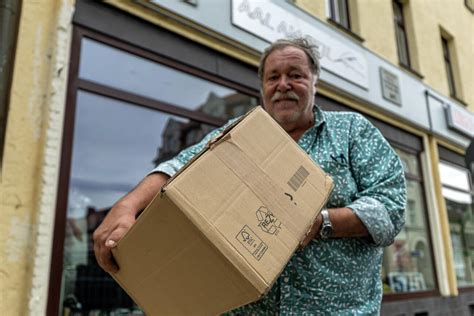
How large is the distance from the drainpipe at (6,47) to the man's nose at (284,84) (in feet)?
6.55

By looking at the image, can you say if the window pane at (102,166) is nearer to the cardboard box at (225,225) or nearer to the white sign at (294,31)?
the white sign at (294,31)

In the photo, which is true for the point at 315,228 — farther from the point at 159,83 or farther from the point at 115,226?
the point at 159,83

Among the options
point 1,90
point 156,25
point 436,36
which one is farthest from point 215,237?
point 436,36

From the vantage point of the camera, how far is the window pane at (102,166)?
3.34 metres

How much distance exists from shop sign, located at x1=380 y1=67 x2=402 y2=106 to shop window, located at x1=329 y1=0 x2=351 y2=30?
923mm

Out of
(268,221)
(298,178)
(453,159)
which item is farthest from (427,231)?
(268,221)

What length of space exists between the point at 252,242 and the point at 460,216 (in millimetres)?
8327

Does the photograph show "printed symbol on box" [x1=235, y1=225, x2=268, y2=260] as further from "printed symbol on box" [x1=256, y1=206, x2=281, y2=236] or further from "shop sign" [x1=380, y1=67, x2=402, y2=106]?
"shop sign" [x1=380, y1=67, x2=402, y2=106]

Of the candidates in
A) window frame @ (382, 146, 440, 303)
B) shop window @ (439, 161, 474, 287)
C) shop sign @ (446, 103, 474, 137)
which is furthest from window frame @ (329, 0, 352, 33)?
shop window @ (439, 161, 474, 287)

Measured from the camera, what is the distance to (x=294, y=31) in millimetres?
4961

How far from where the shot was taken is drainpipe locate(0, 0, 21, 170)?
266 cm

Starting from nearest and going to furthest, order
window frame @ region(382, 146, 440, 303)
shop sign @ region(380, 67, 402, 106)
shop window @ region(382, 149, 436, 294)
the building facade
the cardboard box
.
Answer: the cardboard box
the building facade
window frame @ region(382, 146, 440, 303)
shop window @ region(382, 149, 436, 294)
shop sign @ region(380, 67, 402, 106)

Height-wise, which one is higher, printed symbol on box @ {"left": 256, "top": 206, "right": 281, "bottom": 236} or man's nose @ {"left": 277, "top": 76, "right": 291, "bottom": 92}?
man's nose @ {"left": 277, "top": 76, "right": 291, "bottom": 92}

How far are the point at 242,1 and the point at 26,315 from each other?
3502mm
